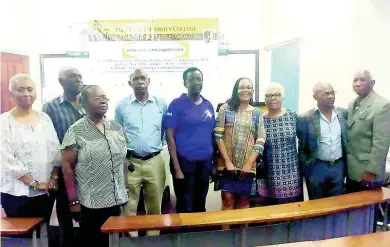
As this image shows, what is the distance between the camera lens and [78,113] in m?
2.46

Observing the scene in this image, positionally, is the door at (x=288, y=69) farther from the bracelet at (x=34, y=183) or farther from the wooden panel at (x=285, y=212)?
the bracelet at (x=34, y=183)

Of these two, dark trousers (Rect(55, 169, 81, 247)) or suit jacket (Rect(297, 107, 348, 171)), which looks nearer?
dark trousers (Rect(55, 169, 81, 247))

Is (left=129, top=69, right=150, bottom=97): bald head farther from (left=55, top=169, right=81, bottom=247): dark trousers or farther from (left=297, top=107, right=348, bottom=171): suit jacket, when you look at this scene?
(left=297, top=107, right=348, bottom=171): suit jacket

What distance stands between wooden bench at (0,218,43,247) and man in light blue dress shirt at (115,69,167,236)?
0.69m

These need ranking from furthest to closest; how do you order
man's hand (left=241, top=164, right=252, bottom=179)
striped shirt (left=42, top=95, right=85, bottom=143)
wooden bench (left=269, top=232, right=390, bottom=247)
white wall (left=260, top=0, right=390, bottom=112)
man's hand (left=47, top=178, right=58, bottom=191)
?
white wall (left=260, top=0, right=390, bottom=112) < man's hand (left=241, top=164, right=252, bottom=179) < striped shirt (left=42, top=95, right=85, bottom=143) < man's hand (left=47, top=178, right=58, bottom=191) < wooden bench (left=269, top=232, right=390, bottom=247)

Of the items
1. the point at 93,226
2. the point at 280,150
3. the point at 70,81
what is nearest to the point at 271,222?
the point at 280,150

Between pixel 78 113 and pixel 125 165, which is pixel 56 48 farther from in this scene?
pixel 125 165

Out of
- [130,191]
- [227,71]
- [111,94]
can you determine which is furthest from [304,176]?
[111,94]

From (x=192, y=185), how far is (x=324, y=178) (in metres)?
1.02

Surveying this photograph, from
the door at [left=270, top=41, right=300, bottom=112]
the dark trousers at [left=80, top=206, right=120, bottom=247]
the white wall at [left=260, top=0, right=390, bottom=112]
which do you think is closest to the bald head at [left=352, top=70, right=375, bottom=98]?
the white wall at [left=260, top=0, right=390, bottom=112]

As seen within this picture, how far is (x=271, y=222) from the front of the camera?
A: 228 cm

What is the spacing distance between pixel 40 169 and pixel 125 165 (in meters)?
0.54

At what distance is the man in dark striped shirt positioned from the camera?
2.41 metres

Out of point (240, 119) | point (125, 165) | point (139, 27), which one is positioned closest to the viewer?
point (125, 165)
